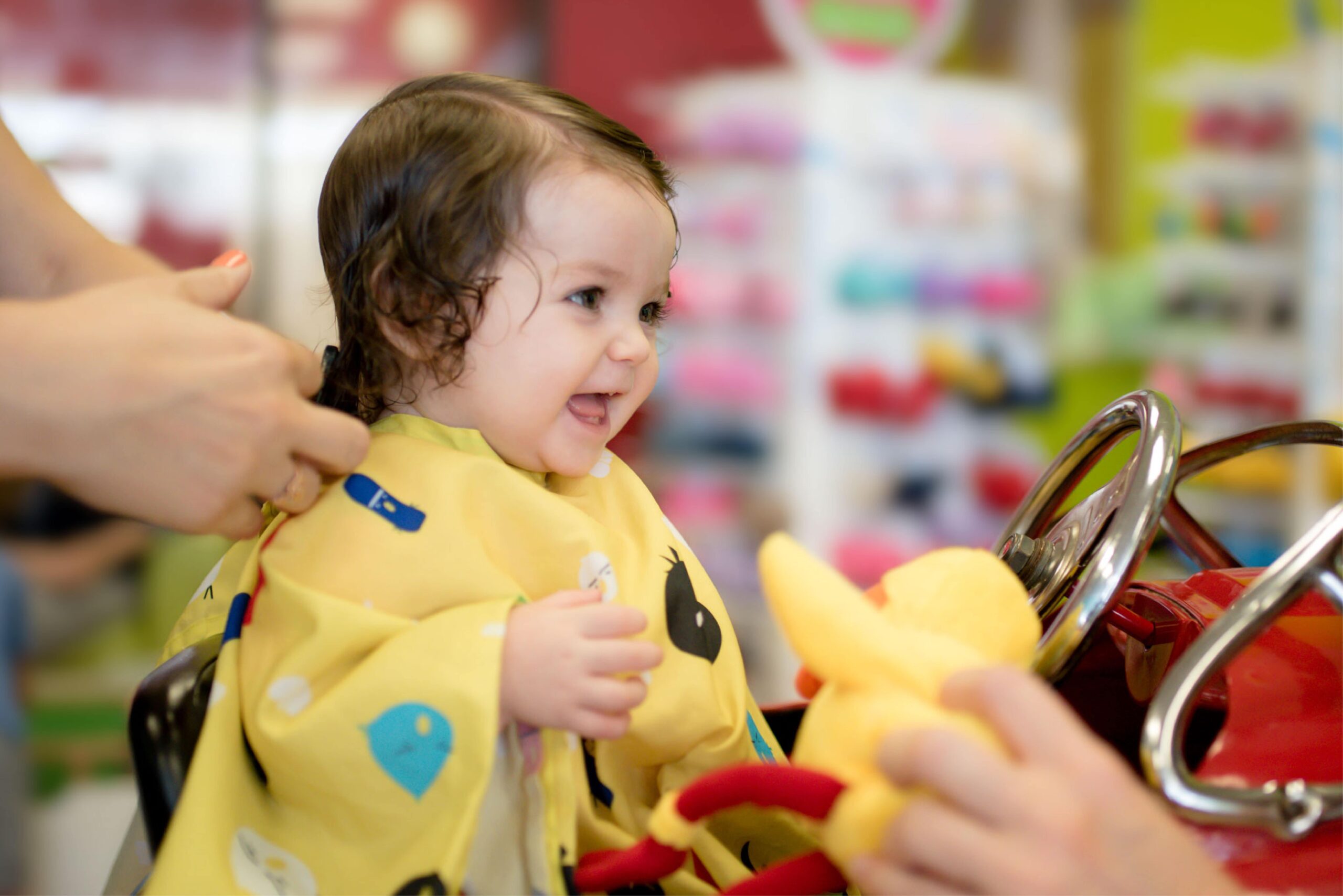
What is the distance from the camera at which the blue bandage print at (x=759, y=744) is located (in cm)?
91

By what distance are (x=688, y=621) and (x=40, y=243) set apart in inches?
25.2

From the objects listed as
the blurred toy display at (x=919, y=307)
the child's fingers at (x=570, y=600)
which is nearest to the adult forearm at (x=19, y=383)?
the child's fingers at (x=570, y=600)

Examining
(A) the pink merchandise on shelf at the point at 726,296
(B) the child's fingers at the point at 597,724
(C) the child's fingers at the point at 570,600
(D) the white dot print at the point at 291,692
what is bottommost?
(A) the pink merchandise on shelf at the point at 726,296

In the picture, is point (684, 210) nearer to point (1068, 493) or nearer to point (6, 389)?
point (1068, 493)

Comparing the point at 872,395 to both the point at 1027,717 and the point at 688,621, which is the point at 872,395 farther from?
the point at 1027,717

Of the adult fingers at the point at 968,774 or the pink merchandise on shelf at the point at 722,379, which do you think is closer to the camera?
the adult fingers at the point at 968,774

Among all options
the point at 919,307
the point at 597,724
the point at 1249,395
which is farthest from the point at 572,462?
the point at 1249,395

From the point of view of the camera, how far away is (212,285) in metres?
0.73

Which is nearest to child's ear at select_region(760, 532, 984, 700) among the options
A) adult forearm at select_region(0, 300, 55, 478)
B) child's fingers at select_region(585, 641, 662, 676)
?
child's fingers at select_region(585, 641, 662, 676)

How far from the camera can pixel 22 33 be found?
8.56ft

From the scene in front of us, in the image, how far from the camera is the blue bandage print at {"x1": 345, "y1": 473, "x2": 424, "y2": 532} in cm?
78

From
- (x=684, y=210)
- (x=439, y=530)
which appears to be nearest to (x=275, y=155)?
(x=684, y=210)

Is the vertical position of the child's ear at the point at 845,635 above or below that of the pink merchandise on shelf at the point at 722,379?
above

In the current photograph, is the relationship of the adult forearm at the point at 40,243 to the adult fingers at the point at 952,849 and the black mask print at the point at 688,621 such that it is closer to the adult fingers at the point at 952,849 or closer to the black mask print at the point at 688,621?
the black mask print at the point at 688,621
